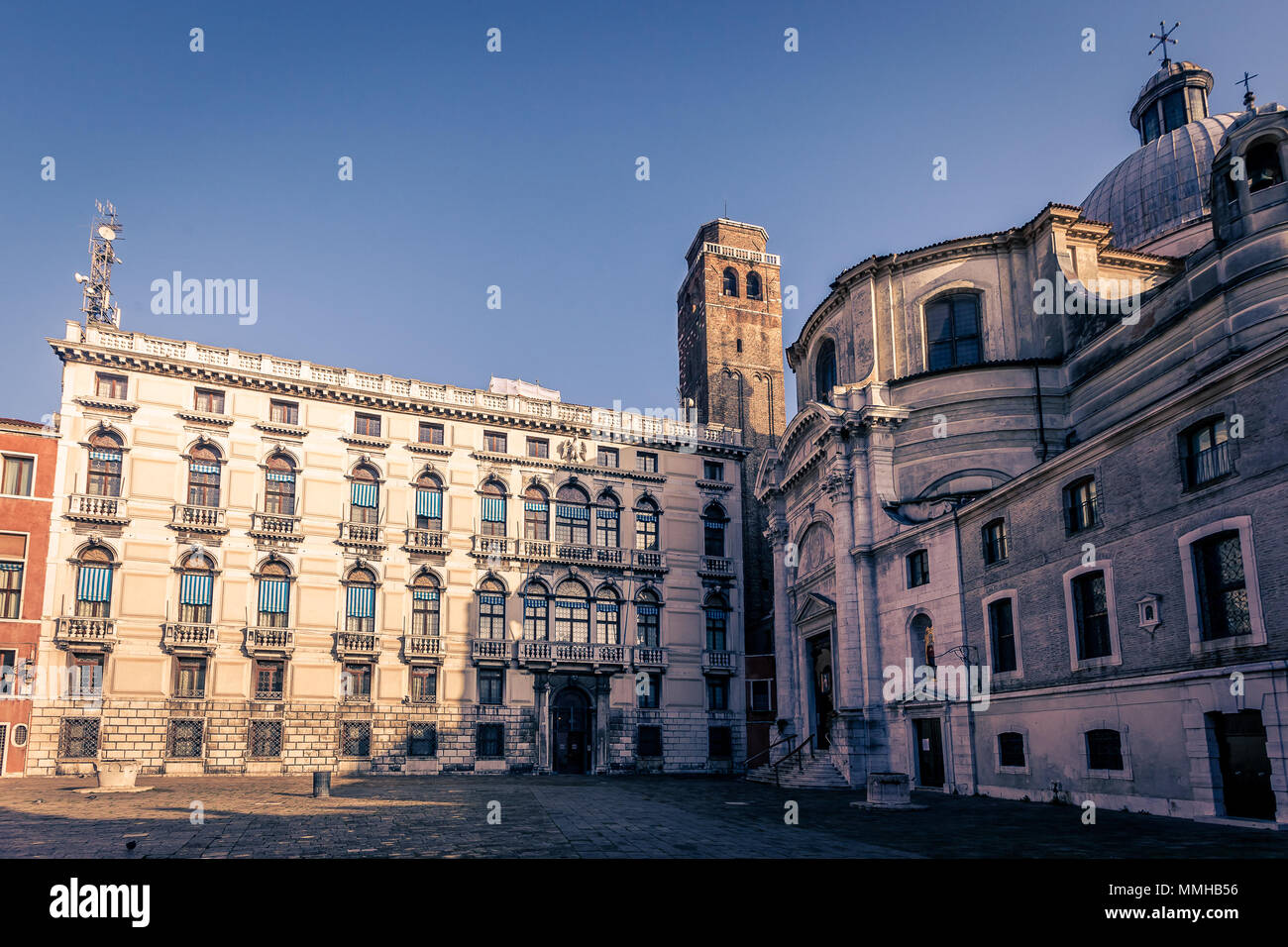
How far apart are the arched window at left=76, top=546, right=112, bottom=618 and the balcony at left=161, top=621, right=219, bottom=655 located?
2364 mm

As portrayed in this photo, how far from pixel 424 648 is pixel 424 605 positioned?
2.02 metres

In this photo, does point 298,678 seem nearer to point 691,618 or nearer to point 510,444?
point 510,444

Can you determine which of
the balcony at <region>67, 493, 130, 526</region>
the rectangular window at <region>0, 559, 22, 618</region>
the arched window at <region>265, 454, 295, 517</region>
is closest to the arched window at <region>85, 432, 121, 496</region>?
the balcony at <region>67, 493, 130, 526</region>

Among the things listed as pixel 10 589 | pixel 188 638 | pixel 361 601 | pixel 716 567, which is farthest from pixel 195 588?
pixel 716 567

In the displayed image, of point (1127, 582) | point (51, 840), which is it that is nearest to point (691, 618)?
point (1127, 582)

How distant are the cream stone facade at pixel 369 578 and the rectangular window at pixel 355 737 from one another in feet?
0.27

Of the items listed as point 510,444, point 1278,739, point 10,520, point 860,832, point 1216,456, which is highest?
point 510,444

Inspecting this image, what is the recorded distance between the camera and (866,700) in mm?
33031

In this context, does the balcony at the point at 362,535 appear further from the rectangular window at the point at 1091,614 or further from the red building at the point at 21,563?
the rectangular window at the point at 1091,614

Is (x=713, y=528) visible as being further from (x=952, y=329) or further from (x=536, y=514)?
(x=952, y=329)

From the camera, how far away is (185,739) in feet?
123

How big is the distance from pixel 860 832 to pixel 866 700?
16.5 m

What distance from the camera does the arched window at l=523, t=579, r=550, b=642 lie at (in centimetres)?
4434
